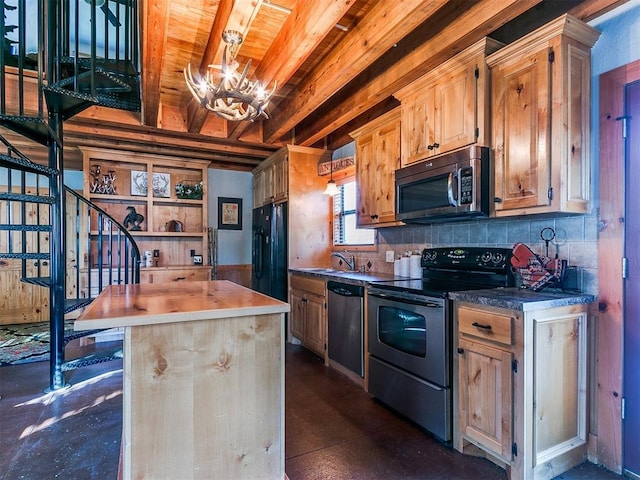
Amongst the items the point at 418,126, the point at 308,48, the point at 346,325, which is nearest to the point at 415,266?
the point at 346,325

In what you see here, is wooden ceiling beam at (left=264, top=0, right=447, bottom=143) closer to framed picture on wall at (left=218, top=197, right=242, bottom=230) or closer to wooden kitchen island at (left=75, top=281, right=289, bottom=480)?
wooden kitchen island at (left=75, top=281, right=289, bottom=480)

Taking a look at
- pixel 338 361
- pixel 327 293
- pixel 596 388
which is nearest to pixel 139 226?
pixel 327 293

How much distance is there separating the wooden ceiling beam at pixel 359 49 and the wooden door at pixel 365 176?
2.12 ft

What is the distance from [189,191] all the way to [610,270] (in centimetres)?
488

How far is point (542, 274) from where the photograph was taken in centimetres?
202

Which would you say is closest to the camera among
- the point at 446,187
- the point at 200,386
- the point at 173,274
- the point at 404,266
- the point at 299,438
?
the point at 200,386

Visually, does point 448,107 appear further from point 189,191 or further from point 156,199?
point 156,199

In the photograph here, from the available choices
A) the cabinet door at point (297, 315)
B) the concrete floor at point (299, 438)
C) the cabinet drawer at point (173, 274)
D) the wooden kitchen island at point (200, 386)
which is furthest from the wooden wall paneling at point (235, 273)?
the wooden kitchen island at point (200, 386)

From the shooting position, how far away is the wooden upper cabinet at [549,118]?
188cm

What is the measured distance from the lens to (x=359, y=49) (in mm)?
2379

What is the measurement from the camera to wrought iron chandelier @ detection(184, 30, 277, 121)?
86.4 inches

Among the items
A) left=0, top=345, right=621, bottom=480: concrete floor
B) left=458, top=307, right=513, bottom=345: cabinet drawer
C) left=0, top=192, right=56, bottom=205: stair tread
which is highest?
left=0, top=192, right=56, bottom=205: stair tread

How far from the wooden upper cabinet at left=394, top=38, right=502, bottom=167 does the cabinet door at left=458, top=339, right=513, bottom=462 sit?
1.30 meters

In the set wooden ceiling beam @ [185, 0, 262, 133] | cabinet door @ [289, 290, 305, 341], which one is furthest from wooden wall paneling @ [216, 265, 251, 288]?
wooden ceiling beam @ [185, 0, 262, 133]
